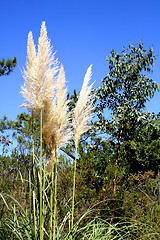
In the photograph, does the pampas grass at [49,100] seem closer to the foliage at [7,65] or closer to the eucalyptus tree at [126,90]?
the eucalyptus tree at [126,90]

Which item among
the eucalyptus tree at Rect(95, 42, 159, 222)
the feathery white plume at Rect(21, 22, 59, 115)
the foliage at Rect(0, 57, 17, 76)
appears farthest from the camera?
the foliage at Rect(0, 57, 17, 76)

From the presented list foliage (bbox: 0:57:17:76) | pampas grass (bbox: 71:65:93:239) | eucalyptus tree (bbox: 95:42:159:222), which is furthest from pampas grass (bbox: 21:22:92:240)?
foliage (bbox: 0:57:17:76)

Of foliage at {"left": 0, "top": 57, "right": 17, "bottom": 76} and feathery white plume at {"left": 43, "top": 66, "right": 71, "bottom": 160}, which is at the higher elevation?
foliage at {"left": 0, "top": 57, "right": 17, "bottom": 76}

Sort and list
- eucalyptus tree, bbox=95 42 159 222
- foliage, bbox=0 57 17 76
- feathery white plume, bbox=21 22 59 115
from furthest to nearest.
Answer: foliage, bbox=0 57 17 76 → eucalyptus tree, bbox=95 42 159 222 → feathery white plume, bbox=21 22 59 115

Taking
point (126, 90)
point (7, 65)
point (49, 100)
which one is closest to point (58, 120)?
point (49, 100)

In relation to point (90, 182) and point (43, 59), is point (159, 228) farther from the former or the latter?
point (43, 59)

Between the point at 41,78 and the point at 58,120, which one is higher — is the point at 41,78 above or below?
above

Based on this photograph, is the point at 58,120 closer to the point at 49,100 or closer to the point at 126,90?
the point at 49,100

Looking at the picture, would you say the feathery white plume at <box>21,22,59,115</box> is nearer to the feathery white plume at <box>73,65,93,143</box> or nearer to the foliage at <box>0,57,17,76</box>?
the feathery white plume at <box>73,65,93,143</box>

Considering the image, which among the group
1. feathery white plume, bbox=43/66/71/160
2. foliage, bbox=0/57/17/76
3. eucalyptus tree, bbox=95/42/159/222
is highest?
foliage, bbox=0/57/17/76

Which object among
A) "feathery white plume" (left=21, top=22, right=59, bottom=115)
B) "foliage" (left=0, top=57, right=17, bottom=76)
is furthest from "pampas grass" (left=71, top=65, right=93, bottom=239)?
"foliage" (left=0, top=57, right=17, bottom=76)

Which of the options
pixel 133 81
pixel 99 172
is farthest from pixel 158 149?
pixel 133 81

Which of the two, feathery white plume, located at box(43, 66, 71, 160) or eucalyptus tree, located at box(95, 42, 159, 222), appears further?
eucalyptus tree, located at box(95, 42, 159, 222)

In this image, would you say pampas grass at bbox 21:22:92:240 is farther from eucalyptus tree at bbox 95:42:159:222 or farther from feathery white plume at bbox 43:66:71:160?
eucalyptus tree at bbox 95:42:159:222
